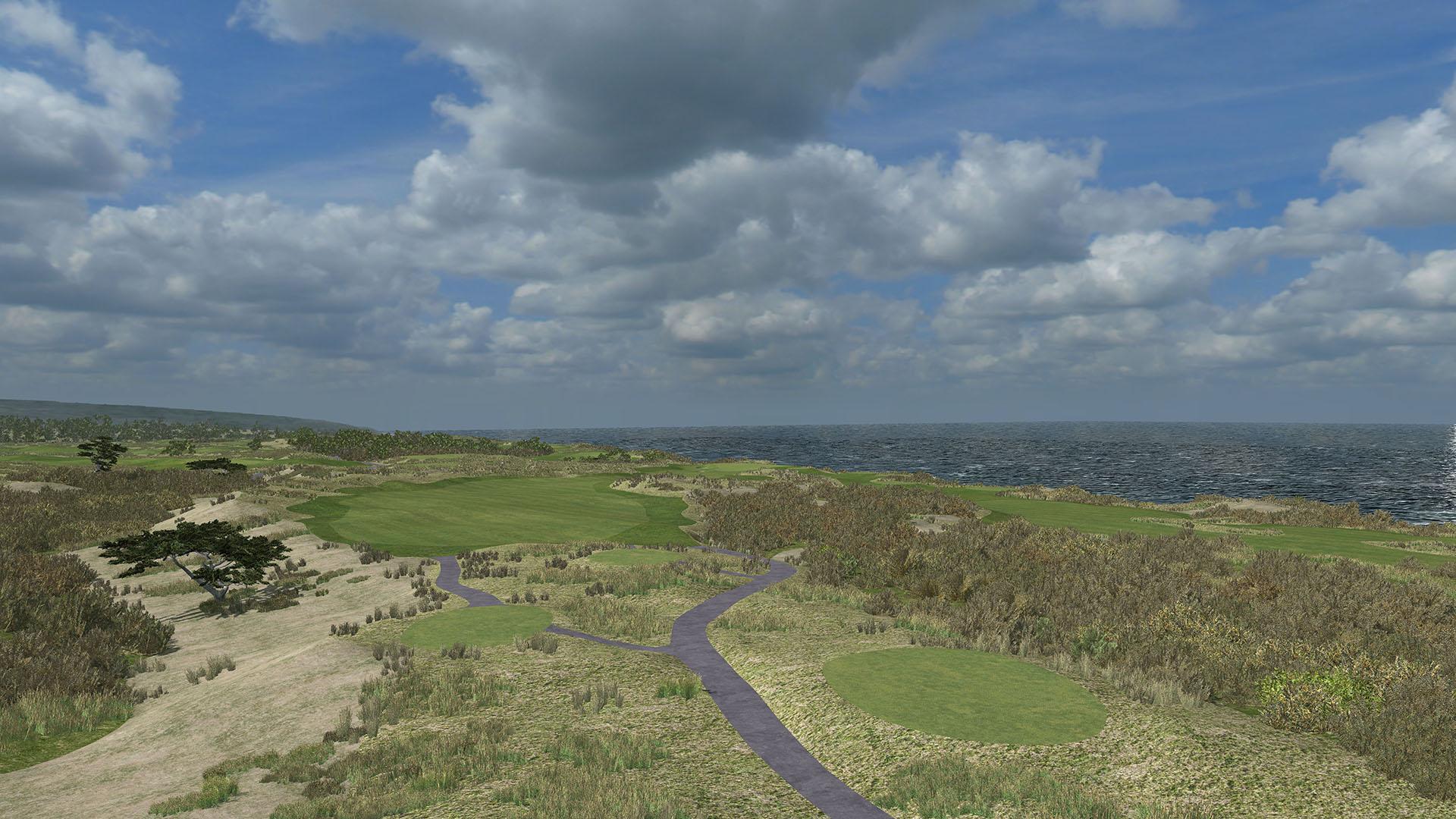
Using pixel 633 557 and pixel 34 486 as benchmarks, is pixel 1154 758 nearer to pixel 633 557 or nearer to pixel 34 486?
pixel 633 557

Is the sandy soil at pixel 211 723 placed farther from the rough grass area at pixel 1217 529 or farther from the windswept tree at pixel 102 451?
the windswept tree at pixel 102 451

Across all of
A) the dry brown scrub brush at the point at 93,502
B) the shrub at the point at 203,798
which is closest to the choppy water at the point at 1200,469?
the shrub at the point at 203,798

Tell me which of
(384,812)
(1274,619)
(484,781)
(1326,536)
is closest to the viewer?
(384,812)

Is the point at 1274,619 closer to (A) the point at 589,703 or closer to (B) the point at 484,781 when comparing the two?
(A) the point at 589,703

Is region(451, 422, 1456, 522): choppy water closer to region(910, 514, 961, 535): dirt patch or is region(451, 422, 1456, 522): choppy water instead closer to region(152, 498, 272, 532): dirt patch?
region(910, 514, 961, 535): dirt patch

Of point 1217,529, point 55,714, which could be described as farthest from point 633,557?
point 1217,529

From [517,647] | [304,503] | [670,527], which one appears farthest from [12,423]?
[517,647]
